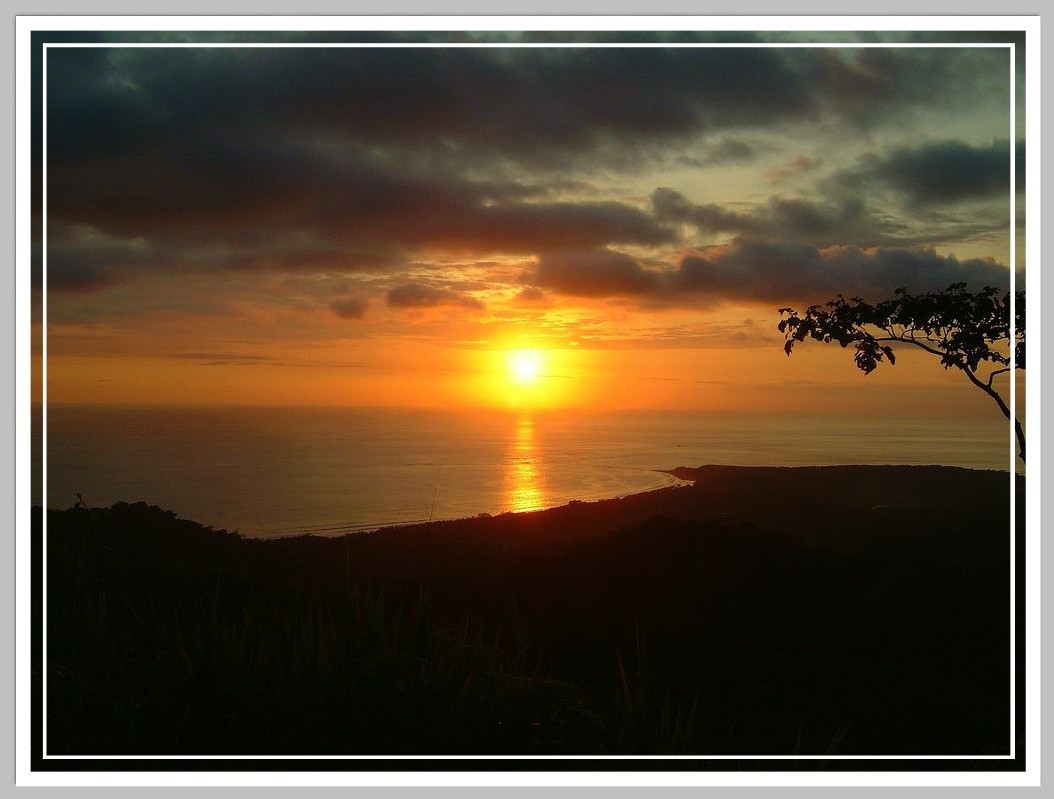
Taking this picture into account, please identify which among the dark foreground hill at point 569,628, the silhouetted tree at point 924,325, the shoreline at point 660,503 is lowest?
the dark foreground hill at point 569,628

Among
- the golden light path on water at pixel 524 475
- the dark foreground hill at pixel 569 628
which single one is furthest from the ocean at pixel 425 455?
the dark foreground hill at pixel 569 628

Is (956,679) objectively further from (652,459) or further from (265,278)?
(265,278)

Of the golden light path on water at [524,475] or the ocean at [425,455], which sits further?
the golden light path on water at [524,475]

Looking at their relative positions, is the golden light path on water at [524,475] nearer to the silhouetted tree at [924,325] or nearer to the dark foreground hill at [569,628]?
the dark foreground hill at [569,628]

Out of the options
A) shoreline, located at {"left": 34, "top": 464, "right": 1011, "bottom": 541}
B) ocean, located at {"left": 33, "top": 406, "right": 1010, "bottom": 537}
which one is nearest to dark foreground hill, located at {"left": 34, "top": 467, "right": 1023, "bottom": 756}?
shoreline, located at {"left": 34, "top": 464, "right": 1011, "bottom": 541}

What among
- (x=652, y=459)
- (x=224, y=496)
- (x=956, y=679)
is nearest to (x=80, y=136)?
(x=224, y=496)

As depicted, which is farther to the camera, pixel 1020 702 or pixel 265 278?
pixel 265 278
